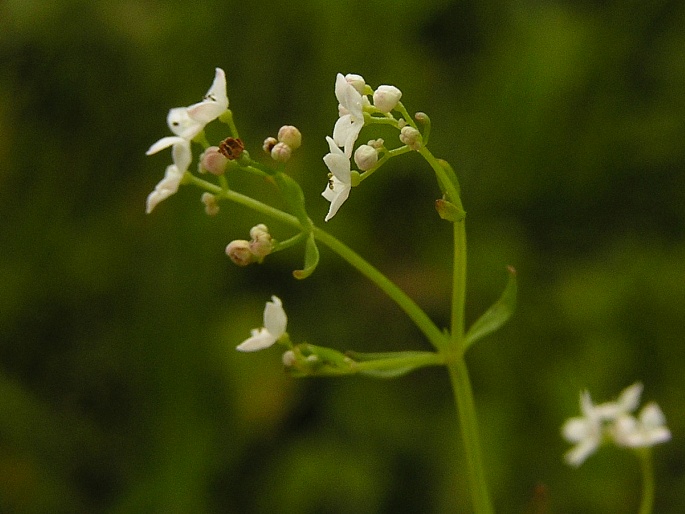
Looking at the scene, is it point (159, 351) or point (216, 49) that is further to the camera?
point (216, 49)

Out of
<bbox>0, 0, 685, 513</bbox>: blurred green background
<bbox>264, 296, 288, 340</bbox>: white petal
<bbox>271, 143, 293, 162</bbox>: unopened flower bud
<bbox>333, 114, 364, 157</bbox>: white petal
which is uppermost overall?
<bbox>0, 0, 685, 513</bbox>: blurred green background

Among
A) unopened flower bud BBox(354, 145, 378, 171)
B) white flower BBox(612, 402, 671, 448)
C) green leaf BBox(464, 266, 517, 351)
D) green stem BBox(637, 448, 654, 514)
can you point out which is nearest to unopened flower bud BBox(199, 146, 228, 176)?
unopened flower bud BBox(354, 145, 378, 171)

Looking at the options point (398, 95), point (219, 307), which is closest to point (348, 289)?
point (219, 307)

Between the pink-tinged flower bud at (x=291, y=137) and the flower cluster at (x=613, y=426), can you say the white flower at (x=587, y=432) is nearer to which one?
the flower cluster at (x=613, y=426)

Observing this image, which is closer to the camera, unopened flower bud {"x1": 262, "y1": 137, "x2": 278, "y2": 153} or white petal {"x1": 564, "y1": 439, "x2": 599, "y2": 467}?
unopened flower bud {"x1": 262, "y1": 137, "x2": 278, "y2": 153}

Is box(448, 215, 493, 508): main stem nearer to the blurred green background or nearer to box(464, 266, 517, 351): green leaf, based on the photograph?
box(464, 266, 517, 351): green leaf

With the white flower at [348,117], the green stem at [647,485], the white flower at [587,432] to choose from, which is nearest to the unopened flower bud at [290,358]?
the white flower at [348,117]

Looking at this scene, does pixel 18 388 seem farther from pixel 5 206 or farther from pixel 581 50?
pixel 581 50
